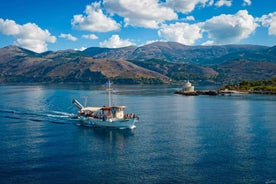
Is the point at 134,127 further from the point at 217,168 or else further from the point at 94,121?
the point at 217,168

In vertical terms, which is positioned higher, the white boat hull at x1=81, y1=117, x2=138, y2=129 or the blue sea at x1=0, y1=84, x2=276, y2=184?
the white boat hull at x1=81, y1=117, x2=138, y2=129

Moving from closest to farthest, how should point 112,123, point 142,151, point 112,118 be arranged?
point 142,151 < point 112,123 < point 112,118

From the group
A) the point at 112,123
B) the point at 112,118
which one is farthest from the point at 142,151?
the point at 112,118

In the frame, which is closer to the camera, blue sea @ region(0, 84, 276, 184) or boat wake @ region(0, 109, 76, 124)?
blue sea @ region(0, 84, 276, 184)

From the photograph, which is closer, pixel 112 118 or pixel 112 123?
pixel 112 123


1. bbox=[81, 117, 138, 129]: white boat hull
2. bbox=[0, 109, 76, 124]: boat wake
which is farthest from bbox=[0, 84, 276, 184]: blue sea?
bbox=[81, 117, 138, 129]: white boat hull

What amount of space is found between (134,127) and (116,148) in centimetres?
2170

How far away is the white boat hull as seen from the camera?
88.6 meters

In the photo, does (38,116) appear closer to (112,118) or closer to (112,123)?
(112,118)

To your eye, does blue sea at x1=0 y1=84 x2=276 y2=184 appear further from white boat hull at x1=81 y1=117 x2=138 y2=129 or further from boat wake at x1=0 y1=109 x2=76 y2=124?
white boat hull at x1=81 y1=117 x2=138 y2=129

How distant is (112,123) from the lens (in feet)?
299

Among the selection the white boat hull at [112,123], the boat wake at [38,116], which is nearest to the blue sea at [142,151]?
the boat wake at [38,116]

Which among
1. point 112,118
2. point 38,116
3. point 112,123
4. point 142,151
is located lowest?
point 142,151

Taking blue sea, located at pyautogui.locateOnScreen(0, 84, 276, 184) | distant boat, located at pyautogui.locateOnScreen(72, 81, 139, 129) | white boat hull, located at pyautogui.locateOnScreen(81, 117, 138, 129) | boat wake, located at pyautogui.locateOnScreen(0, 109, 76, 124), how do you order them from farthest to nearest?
boat wake, located at pyautogui.locateOnScreen(0, 109, 76, 124)
distant boat, located at pyautogui.locateOnScreen(72, 81, 139, 129)
white boat hull, located at pyautogui.locateOnScreen(81, 117, 138, 129)
blue sea, located at pyautogui.locateOnScreen(0, 84, 276, 184)
